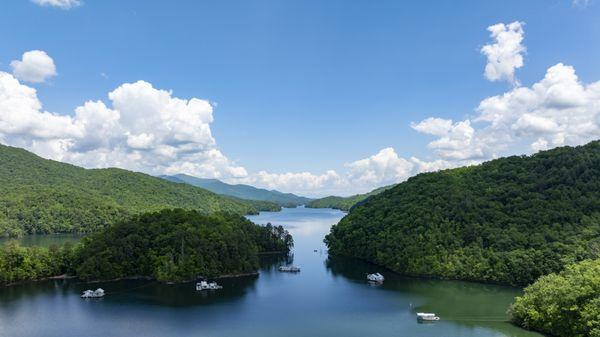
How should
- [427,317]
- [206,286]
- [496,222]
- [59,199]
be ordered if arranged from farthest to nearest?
[59,199]
[496,222]
[206,286]
[427,317]

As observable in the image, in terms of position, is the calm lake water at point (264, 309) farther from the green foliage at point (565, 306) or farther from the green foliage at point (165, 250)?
the green foliage at point (165, 250)

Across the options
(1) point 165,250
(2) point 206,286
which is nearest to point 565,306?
(2) point 206,286

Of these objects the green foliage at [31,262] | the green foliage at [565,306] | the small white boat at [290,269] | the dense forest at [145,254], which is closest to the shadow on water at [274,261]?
the small white boat at [290,269]

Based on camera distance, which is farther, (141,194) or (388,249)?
(141,194)

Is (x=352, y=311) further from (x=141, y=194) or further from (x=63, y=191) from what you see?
(x=141, y=194)

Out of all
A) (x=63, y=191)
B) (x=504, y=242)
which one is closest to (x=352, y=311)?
(x=504, y=242)

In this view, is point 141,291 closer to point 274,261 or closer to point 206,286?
point 206,286
